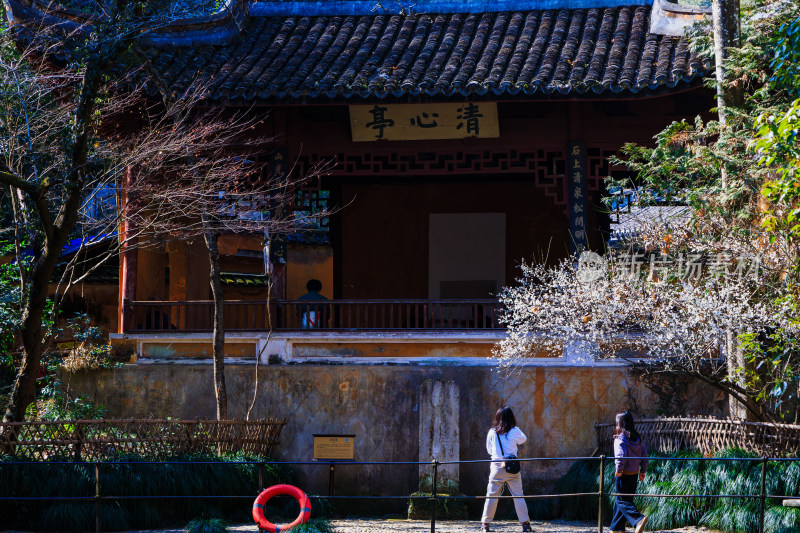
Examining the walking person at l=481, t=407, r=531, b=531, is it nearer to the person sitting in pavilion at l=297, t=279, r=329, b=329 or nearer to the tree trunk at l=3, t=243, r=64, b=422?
the person sitting in pavilion at l=297, t=279, r=329, b=329

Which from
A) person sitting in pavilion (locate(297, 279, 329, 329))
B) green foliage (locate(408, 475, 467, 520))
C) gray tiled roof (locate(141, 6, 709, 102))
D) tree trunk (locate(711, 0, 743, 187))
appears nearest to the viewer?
tree trunk (locate(711, 0, 743, 187))

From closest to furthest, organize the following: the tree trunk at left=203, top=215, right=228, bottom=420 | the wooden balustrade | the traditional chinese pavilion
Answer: the tree trunk at left=203, top=215, right=228, bottom=420 < the traditional chinese pavilion < the wooden balustrade

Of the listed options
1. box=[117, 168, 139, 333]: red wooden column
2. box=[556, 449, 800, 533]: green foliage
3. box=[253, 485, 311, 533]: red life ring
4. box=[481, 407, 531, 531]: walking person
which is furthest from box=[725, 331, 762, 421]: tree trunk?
box=[117, 168, 139, 333]: red wooden column

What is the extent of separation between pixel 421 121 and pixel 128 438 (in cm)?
570

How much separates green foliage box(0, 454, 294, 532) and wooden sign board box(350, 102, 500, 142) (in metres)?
4.97

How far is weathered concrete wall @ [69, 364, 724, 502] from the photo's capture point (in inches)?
489

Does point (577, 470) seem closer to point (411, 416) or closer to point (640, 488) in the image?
point (640, 488)

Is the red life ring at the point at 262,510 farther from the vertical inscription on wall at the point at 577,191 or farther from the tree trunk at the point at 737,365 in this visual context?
the vertical inscription on wall at the point at 577,191

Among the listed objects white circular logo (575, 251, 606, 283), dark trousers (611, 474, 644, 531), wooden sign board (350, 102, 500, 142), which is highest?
wooden sign board (350, 102, 500, 142)

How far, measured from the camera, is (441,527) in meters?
10.8

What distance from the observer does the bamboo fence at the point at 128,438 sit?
1064cm

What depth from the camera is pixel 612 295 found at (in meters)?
11.4

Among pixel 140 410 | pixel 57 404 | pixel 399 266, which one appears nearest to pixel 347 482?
pixel 140 410

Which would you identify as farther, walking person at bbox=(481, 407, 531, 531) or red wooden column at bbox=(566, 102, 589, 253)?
red wooden column at bbox=(566, 102, 589, 253)
